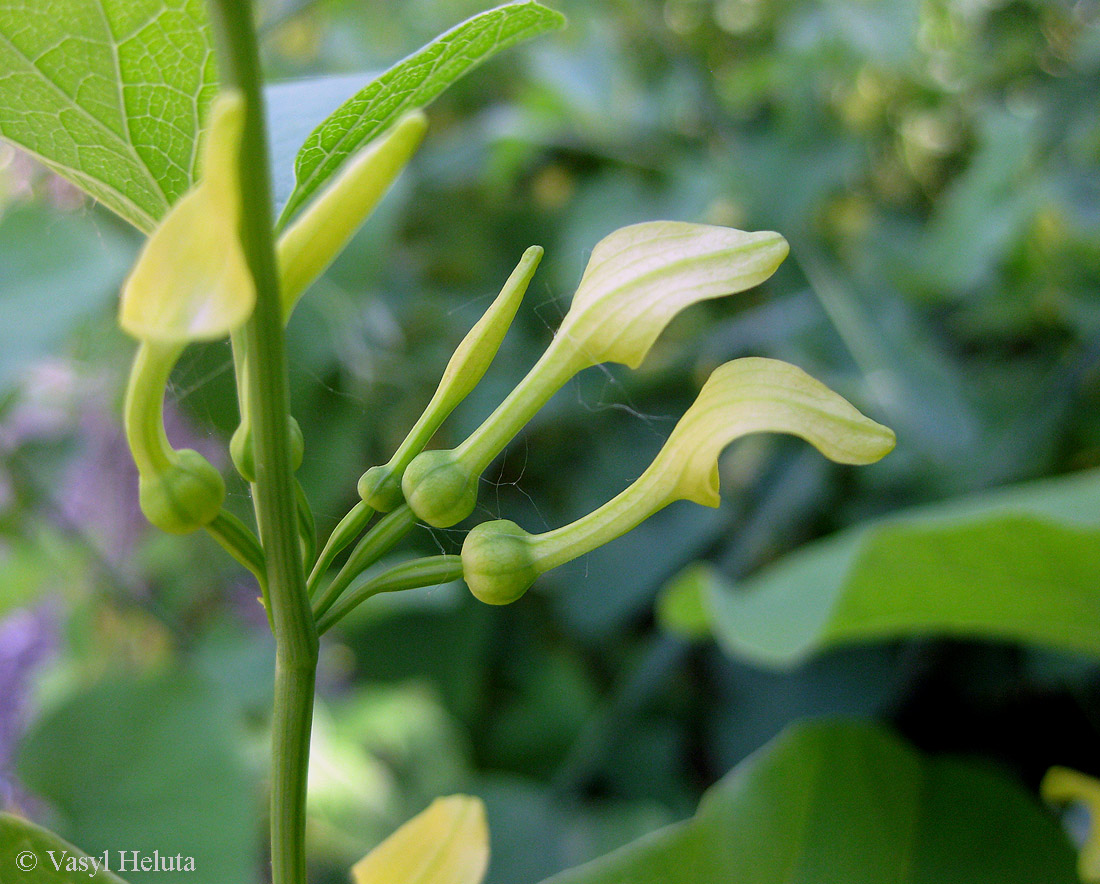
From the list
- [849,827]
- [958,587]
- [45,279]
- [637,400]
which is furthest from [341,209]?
[637,400]

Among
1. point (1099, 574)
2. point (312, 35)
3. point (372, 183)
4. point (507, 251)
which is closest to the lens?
point (372, 183)

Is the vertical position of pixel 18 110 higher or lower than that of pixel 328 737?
higher

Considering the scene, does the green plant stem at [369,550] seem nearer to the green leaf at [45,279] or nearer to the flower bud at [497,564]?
the flower bud at [497,564]

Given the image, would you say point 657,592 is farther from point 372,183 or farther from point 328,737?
point 372,183

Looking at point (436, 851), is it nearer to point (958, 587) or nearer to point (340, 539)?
point (340, 539)

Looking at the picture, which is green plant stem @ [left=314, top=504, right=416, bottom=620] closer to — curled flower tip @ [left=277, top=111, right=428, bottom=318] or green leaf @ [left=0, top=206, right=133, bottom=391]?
curled flower tip @ [left=277, top=111, right=428, bottom=318]

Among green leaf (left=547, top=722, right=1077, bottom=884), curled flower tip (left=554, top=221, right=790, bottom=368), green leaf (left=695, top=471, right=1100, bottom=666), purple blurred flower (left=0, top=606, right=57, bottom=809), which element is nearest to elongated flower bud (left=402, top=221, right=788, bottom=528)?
curled flower tip (left=554, top=221, right=790, bottom=368)

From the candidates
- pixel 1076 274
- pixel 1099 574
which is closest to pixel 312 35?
pixel 1076 274
